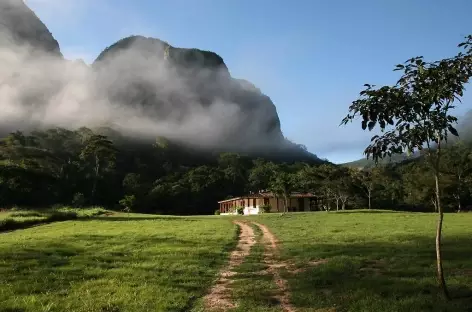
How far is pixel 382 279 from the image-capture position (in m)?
12.7

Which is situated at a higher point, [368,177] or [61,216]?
[368,177]

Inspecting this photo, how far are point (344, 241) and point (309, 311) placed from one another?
14030mm

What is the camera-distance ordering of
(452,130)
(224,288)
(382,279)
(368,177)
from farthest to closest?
(368,177), (382,279), (224,288), (452,130)

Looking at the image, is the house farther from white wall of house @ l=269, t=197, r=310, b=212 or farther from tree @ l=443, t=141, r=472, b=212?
tree @ l=443, t=141, r=472, b=212

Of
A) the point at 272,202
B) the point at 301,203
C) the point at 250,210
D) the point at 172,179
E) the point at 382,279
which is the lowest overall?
the point at 382,279

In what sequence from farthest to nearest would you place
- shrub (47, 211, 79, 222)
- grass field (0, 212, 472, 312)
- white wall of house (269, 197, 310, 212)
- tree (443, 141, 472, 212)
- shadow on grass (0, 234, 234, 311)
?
white wall of house (269, 197, 310, 212)
tree (443, 141, 472, 212)
shrub (47, 211, 79, 222)
shadow on grass (0, 234, 234, 311)
grass field (0, 212, 472, 312)

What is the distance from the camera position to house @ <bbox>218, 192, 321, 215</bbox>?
100m

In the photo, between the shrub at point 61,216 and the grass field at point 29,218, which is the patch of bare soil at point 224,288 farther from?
the shrub at point 61,216

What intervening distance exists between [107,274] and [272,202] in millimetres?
88845

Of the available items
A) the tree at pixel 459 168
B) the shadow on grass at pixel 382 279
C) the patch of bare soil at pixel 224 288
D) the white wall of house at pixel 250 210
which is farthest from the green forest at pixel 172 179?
the patch of bare soil at pixel 224 288

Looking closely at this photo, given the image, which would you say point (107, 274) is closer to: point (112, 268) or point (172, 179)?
point (112, 268)

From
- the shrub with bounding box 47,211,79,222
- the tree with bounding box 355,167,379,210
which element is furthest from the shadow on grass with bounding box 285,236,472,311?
the tree with bounding box 355,167,379,210

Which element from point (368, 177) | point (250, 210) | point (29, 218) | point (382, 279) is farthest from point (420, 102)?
point (250, 210)

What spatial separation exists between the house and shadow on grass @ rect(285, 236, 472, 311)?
7650 centimetres
